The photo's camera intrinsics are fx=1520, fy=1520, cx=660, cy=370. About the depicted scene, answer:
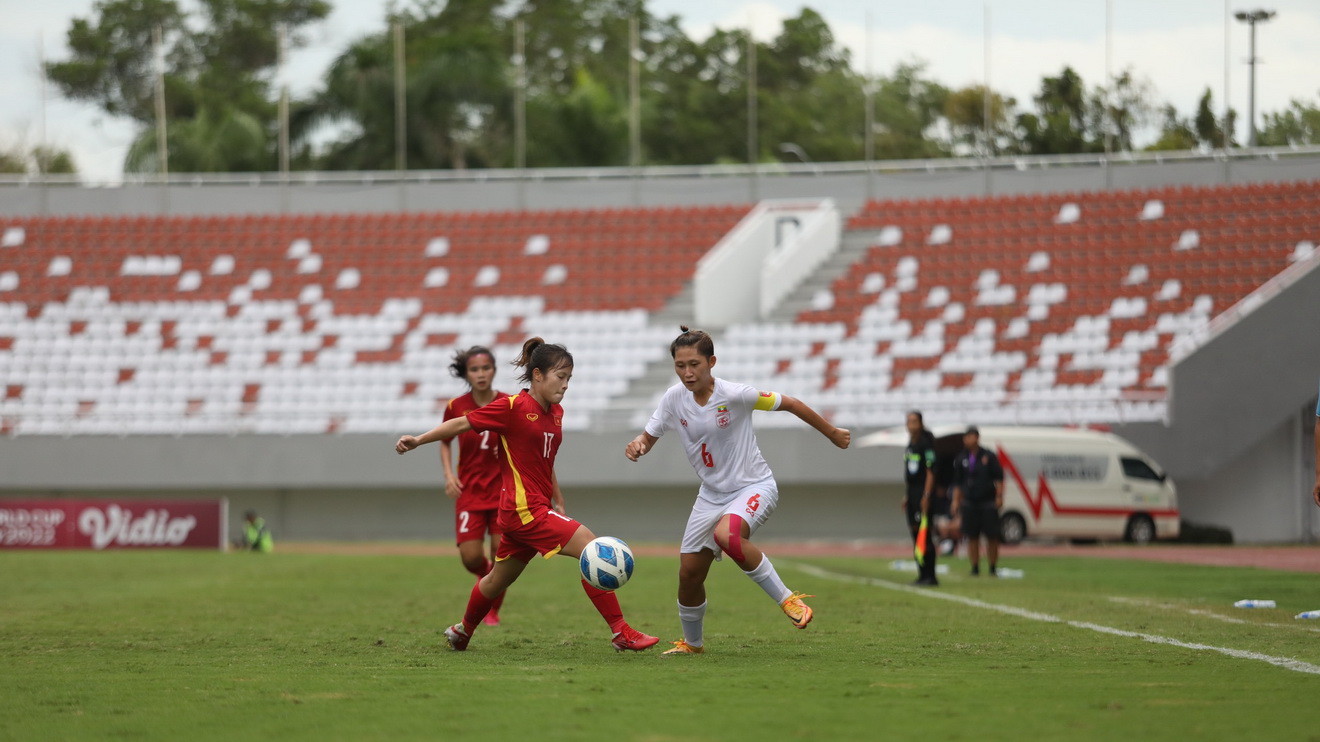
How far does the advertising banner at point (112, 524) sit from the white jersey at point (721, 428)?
792 inches

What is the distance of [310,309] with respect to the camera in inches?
1396

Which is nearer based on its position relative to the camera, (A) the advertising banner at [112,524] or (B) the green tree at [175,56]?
(A) the advertising banner at [112,524]

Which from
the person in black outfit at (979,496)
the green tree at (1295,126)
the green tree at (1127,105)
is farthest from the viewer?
the green tree at (1127,105)

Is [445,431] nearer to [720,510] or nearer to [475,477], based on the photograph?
[720,510]

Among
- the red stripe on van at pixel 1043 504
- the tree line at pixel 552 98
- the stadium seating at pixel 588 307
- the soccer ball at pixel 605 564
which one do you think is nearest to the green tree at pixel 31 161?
the tree line at pixel 552 98

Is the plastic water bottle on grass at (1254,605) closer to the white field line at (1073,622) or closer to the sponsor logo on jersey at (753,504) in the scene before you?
the white field line at (1073,622)

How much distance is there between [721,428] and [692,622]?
1171 millimetres

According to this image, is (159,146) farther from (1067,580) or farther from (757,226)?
(1067,580)

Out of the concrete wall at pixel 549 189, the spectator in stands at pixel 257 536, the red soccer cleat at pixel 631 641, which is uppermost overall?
the concrete wall at pixel 549 189

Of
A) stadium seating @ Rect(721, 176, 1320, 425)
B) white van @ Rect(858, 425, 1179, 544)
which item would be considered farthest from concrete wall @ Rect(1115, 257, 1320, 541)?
white van @ Rect(858, 425, 1179, 544)

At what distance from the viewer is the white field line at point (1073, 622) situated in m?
8.27

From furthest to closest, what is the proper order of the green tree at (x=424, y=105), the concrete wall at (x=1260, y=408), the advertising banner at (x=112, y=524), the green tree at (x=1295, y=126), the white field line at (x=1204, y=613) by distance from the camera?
the green tree at (x=424, y=105), the green tree at (x=1295, y=126), the concrete wall at (x=1260, y=408), the advertising banner at (x=112, y=524), the white field line at (x=1204, y=613)

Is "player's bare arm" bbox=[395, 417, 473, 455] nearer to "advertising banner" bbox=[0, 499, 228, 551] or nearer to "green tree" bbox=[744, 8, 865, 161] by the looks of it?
"advertising banner" bbox=[0, 499, 228, 551]

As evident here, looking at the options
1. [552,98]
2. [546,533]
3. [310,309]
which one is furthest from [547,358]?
[552,98]
